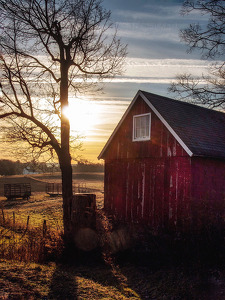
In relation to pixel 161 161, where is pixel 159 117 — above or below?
above

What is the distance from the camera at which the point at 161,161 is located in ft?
51.9

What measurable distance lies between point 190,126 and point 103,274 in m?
11.0

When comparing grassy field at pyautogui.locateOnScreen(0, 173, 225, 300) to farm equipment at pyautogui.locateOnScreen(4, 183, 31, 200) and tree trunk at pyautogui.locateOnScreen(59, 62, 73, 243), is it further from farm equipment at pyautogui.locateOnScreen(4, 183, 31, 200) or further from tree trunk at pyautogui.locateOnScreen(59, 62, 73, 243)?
farm equipment at pyautogui.locateOnScreen(4, 183, 31, 200)

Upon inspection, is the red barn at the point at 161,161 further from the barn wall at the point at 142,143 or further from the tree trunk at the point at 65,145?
the tree trunk at the point at 65,145

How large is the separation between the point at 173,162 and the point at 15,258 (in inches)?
357

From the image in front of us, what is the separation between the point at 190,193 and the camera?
1438 centimetres

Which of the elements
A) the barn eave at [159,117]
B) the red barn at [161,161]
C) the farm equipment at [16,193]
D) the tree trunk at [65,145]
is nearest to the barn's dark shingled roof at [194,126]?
the red barn at [161,161]

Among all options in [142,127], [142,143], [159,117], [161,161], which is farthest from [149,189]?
[159,117]

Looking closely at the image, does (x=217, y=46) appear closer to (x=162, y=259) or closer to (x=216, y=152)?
(x=216, y=152)

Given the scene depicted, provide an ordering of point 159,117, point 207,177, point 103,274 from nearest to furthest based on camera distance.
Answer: point 103,274, point 207,177, point 159,117

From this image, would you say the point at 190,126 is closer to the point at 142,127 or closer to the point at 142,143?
the point at 142,127

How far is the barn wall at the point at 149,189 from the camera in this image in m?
14.8

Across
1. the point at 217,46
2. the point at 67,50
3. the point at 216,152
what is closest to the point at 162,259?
the point at 216,152

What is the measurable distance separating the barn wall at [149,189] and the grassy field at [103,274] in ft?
14.9
